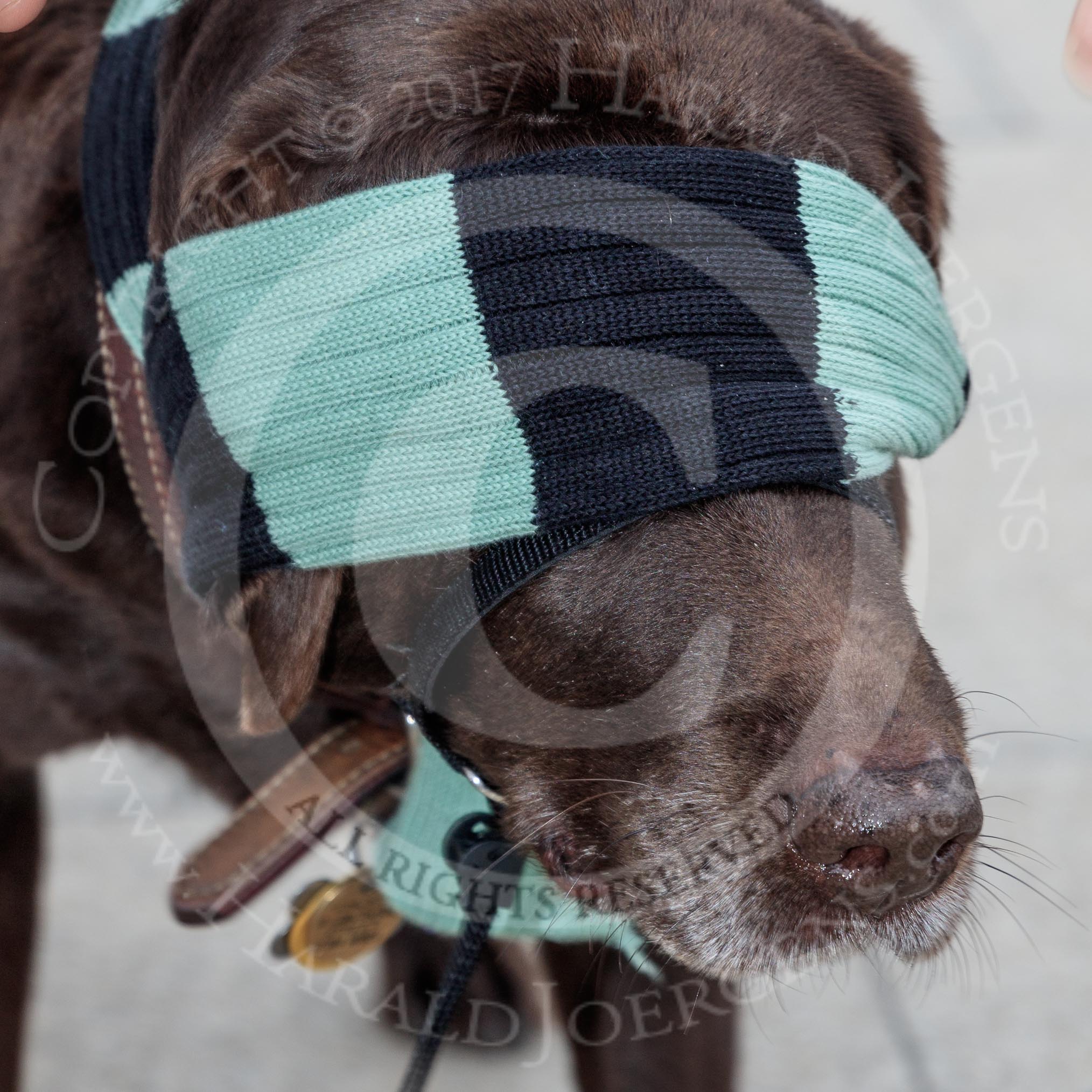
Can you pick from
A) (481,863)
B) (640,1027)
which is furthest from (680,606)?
(640,1027)

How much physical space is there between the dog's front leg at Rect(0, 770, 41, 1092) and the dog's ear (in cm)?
81

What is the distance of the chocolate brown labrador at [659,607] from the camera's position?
1.30 m

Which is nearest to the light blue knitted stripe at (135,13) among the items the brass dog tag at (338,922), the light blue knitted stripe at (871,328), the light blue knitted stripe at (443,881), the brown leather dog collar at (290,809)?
the brown leather dog collar at (290,809)

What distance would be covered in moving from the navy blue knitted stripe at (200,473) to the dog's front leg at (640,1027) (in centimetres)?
87

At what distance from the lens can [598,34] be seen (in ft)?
4.44

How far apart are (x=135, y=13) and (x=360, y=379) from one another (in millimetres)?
720

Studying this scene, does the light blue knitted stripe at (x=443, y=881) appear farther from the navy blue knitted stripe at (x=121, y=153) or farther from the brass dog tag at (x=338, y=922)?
the navy blue knitted stripe at (x=121, y=153)

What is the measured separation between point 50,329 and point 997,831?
6.88ft

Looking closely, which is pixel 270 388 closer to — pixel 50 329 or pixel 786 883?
pixel 50 329

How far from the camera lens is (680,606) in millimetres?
1325

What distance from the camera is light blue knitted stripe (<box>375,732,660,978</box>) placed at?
1732mm

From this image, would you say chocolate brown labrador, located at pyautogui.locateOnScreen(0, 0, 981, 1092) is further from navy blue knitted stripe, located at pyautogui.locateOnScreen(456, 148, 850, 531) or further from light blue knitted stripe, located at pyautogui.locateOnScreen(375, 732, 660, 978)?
light blue knitted stripe, located at pyautogui.locateOnScreen(375, 732, 660, 978)

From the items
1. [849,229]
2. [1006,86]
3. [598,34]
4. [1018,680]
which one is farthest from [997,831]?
[1006,86]

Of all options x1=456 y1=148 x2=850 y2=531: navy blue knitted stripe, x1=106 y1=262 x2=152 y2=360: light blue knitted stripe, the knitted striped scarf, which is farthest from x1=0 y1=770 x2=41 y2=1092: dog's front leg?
x1=456 y1=148 x2=850 y2=531: navy blue knitted stripe
